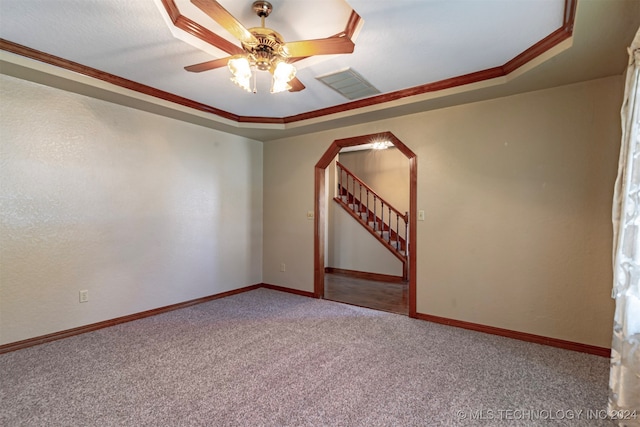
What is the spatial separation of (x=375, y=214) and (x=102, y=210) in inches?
193

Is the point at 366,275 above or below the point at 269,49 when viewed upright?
below

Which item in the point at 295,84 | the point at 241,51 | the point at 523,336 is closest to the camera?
the point at 241,51

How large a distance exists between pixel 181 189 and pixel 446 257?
11.2 ft

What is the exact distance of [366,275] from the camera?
6.15 metres

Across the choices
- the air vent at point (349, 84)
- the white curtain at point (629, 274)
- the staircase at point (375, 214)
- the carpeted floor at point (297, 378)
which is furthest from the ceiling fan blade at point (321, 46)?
the staircase at point (375, 214)

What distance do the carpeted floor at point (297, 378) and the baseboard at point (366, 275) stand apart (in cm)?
255

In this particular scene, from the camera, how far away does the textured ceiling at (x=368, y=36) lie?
74.9 inches

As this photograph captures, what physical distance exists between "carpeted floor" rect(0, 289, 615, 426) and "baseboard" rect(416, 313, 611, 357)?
10 cm

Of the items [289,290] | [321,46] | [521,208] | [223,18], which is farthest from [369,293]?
[223,18]

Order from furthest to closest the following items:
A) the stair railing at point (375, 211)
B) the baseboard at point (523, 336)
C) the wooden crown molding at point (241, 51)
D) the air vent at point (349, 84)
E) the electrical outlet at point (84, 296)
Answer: the stair railing at point (375, 211)
the electrical outlet at point (84, 296)
the air vent at point (349, 84)
the baseboard at point (523, 336)
the wooden crown molding at point (241, 51)

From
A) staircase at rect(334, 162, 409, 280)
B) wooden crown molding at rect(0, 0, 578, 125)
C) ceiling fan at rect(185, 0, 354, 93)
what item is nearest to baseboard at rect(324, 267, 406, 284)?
staircase at rect(334, 162, 409, 280)

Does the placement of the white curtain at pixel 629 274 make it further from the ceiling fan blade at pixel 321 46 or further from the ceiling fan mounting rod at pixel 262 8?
the ceiling fan mounting rod at pixel 262 8

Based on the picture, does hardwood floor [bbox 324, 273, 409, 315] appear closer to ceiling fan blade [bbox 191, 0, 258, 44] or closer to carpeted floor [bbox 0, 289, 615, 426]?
carpeted floor [bbox 0, 289, 615, 426]

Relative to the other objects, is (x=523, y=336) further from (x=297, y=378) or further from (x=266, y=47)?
(x=266, y=47)
